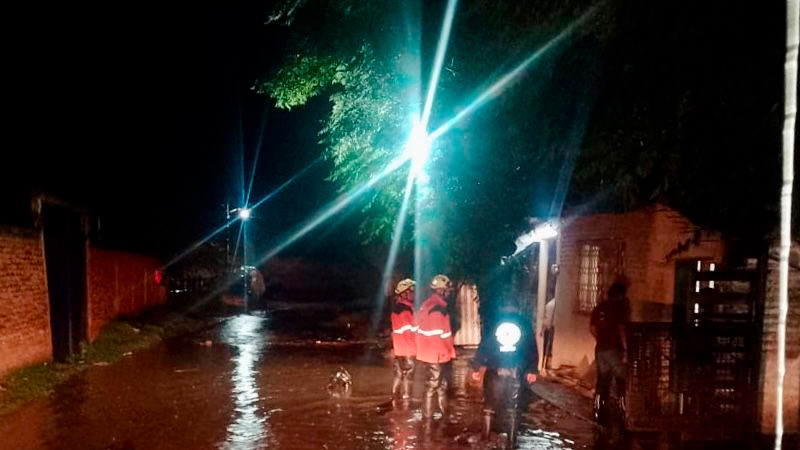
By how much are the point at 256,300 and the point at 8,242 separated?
19342 mm

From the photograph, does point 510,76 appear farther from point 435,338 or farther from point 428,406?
point 428,406

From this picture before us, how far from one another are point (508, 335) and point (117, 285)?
44.5 ft

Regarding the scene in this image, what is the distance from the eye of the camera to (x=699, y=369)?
25.2ft

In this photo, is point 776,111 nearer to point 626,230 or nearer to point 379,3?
point 626,230

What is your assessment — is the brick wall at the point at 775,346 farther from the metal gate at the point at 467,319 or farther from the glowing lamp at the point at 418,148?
the metal gate at the point at 467,319

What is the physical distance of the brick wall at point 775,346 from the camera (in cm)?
761

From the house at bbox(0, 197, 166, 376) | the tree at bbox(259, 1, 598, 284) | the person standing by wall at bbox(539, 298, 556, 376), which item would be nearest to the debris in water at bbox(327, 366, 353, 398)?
the person standing by wall at bbox(539, 298, 556, 376)

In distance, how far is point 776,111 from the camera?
625 centimetres

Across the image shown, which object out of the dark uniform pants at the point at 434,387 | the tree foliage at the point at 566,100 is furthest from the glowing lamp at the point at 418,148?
the dark uniform pants at the point at 434,387

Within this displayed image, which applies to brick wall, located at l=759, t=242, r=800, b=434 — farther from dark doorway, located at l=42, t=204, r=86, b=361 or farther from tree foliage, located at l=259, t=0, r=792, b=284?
dark doorway, located at l=42, t=204, r=86, b=361

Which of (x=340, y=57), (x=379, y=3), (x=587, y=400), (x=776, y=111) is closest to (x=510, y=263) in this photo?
(x=587, y=400)

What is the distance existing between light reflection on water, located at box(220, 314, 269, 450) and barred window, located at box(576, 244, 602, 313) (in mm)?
5319

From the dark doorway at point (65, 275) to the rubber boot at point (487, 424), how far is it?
8.65 m

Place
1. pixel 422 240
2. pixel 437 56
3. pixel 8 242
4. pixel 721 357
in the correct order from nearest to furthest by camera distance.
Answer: pixel 721 357 → pixel 437 56 → pixel 8 242 → pixel 422 240
